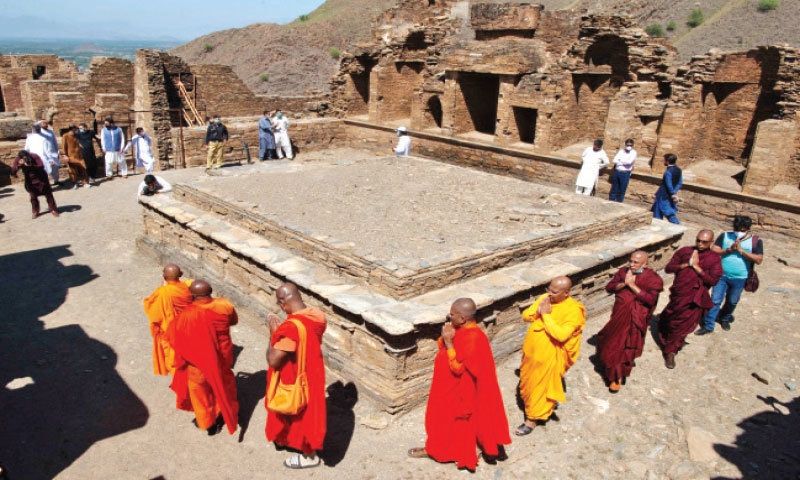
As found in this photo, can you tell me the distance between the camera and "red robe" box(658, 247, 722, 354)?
5.43m

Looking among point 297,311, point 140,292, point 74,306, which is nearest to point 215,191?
point 140,292

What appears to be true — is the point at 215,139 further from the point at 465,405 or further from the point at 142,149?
the point at 465,405

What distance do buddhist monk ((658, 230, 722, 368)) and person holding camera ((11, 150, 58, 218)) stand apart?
968 cm

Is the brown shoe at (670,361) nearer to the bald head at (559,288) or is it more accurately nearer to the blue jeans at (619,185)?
the bald head at (559,288)

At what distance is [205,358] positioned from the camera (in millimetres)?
4148

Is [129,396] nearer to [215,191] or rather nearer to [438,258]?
[438,258]

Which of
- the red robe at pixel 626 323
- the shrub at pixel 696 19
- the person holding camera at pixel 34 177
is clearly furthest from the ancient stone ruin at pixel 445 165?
the shrub at pixel 696 19

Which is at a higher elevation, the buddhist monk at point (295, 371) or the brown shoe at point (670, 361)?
the buddhist monk at point (295, 371)

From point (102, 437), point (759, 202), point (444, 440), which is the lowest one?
point (102, 437)

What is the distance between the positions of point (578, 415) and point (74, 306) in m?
5.83

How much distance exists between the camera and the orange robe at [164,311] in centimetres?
468

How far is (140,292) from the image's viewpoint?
711 centimetres

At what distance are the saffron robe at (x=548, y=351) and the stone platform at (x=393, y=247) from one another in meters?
0.78

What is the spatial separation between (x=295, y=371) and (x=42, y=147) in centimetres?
944
